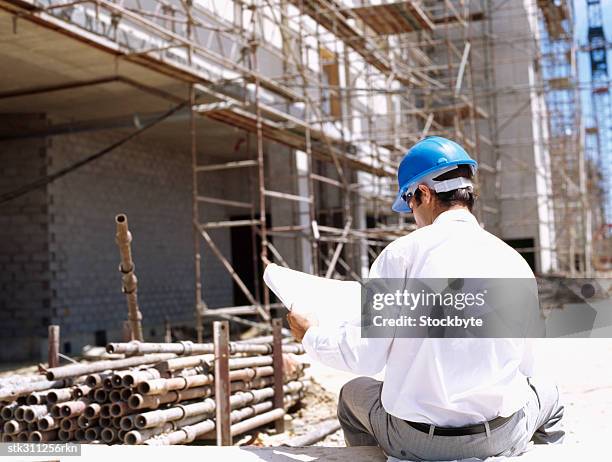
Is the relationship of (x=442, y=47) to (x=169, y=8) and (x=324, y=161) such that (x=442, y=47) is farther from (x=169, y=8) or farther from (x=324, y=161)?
(x=169, y=8)

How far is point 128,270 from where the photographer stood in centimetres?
770

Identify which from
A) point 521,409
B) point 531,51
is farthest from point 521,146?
point 521,409

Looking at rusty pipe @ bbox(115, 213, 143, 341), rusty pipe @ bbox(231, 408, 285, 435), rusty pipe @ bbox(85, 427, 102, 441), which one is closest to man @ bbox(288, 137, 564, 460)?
rusty pipe @ bbox(85, 427, 102, 441)

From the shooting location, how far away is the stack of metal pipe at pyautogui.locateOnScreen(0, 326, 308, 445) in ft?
19.5

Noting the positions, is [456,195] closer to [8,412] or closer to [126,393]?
[126,393]

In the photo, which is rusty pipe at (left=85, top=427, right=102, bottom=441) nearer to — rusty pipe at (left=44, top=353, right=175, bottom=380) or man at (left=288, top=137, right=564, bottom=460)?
rusty pipe at (left=44, top=353, right=175, bottom=380)

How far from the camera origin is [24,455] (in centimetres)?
369

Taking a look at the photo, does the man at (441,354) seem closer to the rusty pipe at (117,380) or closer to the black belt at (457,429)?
the black belt at (457,429)

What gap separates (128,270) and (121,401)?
1922 millimetres

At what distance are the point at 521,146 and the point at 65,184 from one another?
44.1ft

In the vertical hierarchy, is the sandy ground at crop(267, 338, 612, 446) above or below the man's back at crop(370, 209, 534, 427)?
below

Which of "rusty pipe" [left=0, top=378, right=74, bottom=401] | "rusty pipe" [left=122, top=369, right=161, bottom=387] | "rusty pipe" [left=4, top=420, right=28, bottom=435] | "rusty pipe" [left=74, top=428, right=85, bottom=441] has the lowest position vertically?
"rusty pipe" [left=74, top=428, right=85, bottom=441]

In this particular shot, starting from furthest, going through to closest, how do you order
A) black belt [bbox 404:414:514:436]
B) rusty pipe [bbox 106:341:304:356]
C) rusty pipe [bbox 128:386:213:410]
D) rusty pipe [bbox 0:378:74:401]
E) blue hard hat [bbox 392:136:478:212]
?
rusty pipe [bbox 106:341:304:356] < rusty pipe [bbox 128:386:213:410] < rusty pipe [bbox 0:378:74:401] < blue hard hat [bbox 392:136:478:212] < black belt [bbox 404:414:514:436]

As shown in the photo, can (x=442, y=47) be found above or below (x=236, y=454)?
above
